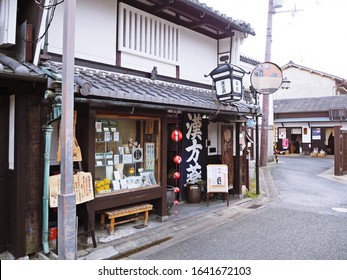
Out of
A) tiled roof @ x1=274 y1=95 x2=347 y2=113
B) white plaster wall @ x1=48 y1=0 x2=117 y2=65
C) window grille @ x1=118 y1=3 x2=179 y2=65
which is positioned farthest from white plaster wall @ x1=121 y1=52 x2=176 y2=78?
tiled roof @ x1=274 y1=95 x2=347 y2=113

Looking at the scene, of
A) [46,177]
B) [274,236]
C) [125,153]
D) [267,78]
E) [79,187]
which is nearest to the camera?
[46,177]

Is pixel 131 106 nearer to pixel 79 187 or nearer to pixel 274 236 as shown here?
pixel 79 187

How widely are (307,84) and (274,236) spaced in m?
35.1

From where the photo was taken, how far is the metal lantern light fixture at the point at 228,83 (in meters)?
8.70

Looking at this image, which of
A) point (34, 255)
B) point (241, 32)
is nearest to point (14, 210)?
point (34, 255)

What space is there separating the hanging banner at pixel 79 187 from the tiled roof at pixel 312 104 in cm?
2983

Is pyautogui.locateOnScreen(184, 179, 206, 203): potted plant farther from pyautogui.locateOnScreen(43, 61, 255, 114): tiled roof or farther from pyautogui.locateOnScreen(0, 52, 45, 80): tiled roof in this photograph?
pyautogui.locateOnScreen(0, 52, 45, 80): tiled roof

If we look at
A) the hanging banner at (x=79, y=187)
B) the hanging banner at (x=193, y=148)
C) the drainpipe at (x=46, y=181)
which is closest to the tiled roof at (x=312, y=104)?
Result: the hanging banner at (x=193, y=148)

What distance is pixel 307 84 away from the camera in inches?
1463

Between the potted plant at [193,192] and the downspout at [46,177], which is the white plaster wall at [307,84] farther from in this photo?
the downspout at [46,177]

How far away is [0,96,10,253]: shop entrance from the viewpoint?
5.87 metres

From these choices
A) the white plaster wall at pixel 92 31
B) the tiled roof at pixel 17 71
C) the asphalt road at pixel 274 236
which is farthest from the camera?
the white plaster wall at pixel 92 31

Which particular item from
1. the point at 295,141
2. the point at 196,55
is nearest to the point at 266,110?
the point at 196,55

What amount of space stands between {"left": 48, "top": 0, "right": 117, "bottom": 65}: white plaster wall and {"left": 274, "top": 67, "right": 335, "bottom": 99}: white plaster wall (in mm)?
34403
